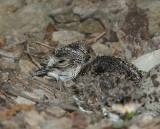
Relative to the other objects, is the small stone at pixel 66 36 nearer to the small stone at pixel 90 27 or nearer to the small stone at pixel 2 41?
the small stone at pixel 90 27

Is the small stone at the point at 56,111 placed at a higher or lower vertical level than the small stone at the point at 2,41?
lower

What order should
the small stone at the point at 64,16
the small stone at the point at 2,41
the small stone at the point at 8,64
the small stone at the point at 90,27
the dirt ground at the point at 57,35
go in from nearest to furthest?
the dirt ground at the point at 57,35 < the small stone at the point at 8,64 < the small stone at the point at 2,41 < the small stone at the point at 90,27 < the small stone at the point at 64,16

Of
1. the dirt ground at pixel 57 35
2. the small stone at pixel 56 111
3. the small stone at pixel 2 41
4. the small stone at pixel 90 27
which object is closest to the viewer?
the small stone at pixel 56 111

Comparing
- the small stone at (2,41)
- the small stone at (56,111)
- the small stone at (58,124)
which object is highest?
the small stone at (2,41)

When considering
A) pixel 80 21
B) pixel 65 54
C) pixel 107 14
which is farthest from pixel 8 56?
pixel 107 14

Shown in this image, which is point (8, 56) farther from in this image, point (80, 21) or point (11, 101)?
point (80, 21)

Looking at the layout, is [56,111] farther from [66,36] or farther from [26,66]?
[66,36]

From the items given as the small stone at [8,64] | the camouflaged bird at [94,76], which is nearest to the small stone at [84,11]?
the camouflaged bird at [94,76]

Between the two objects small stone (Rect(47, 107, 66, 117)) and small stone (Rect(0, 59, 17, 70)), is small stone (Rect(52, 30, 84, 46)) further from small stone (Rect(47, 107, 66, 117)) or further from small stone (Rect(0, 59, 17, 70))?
small stone (Rect(47, 107, 66, 117))
